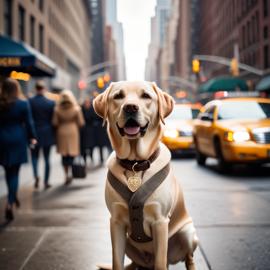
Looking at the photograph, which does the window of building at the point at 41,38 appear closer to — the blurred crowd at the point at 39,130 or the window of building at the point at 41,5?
the window of building at the point at 41,5

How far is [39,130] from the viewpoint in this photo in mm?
9359

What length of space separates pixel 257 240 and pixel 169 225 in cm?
198

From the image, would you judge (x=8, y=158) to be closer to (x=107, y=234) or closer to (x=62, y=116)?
(x=107, y=234)

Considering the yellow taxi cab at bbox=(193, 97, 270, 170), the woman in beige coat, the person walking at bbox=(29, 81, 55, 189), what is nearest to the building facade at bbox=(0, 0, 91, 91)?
the woman in beige coat

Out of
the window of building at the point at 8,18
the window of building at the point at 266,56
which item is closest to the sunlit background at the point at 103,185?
the window of building at the point at 8,18

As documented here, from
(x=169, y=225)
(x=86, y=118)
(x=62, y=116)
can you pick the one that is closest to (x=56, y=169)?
(x=86, y=118)

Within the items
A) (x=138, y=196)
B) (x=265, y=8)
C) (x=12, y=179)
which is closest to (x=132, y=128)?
(x=138, y=196)

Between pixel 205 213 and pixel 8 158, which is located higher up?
pixel 8 158

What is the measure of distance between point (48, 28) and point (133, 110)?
39766 mm

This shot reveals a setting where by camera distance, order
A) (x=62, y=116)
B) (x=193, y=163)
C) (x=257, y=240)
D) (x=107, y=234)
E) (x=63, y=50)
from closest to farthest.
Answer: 1. (x=257, y=240)
2. (x=107, y=234)
3. (x=62, y=116)
4. (x=193, y=163)
5. (x=63, y=50)

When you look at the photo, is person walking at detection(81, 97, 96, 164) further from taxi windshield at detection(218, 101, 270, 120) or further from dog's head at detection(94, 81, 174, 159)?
dog's head at detection(94, 81, 174, 159)

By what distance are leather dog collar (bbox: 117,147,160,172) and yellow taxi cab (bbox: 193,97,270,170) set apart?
747 cm

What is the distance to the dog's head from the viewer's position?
3.09m

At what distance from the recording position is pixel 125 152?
328 cm
